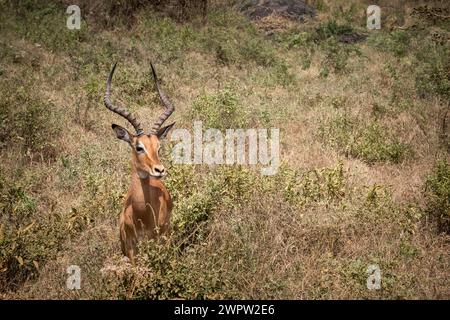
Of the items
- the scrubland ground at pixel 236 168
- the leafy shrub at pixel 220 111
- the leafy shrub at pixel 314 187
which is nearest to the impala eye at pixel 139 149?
the scrubland ground at pixel 236 168

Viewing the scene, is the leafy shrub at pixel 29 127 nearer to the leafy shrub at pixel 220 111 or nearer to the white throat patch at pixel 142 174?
the leafy shrub at pixel 220 111

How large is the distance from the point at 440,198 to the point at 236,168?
2844 mm

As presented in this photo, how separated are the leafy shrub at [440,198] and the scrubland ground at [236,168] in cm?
3

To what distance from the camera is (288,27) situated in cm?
1869

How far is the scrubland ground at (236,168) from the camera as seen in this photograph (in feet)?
17.7

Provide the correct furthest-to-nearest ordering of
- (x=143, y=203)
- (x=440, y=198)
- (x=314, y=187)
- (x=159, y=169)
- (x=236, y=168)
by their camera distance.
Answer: (x=236, y=168) < (x=314, y=187) < (x=440, y=198) < (x=143, y=203) < (x=159, y=169)

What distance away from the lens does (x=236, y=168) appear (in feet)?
24.0

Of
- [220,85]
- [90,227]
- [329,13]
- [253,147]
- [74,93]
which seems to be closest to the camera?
[90,227]

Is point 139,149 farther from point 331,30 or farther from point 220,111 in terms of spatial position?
point 331,30

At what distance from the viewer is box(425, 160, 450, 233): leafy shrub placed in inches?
256

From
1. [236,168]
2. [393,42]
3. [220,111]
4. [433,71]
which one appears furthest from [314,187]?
[393,42]

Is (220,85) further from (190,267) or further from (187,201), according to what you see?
(190,267)
